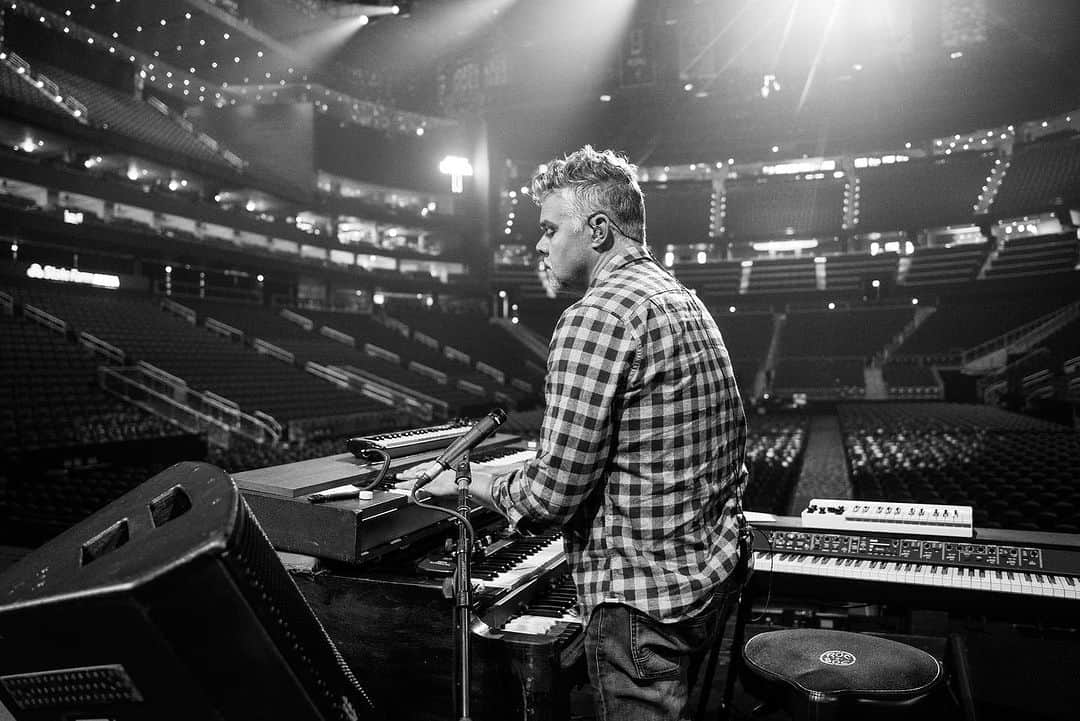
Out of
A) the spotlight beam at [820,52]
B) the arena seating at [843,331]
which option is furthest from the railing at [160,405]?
the spotlight beam at [820,52]

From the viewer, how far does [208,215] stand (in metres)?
21.8

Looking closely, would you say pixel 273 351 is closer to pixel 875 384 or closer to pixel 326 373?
pixel 326 373

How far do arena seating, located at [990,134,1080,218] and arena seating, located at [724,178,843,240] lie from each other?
6.01m

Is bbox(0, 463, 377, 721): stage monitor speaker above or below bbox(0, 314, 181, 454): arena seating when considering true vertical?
above

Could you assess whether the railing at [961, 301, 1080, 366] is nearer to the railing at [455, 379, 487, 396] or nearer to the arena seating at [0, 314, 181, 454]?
the railing at [455, 379, 487, 396]

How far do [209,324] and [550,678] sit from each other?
65.8 ft

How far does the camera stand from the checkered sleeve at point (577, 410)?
147 centimetres

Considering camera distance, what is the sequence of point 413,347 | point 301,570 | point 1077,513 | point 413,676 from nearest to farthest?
point 413,676 → point 301,570 → point 1077,513 → point 413,347

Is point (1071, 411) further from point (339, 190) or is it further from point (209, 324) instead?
point (339, 190)

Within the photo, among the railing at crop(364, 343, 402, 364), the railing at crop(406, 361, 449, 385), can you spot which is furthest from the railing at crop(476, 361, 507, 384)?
the railing at crop(364, 343, 402, 364)

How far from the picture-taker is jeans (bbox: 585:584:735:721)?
1500mm

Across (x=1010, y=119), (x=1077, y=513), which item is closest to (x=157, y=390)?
(x=1077, y=513)

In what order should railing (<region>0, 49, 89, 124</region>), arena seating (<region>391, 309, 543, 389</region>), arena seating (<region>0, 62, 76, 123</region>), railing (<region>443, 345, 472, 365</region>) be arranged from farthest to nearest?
arena seating (<region>391, 309, 543, 389</region>)
railing (<region>443, 345, 472, 365</region>)
railing (<region>0, 49, 89, 124</region>)
arena seating (<region>0, 62, 76, 123</region>)

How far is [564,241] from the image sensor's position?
168 centimetres
